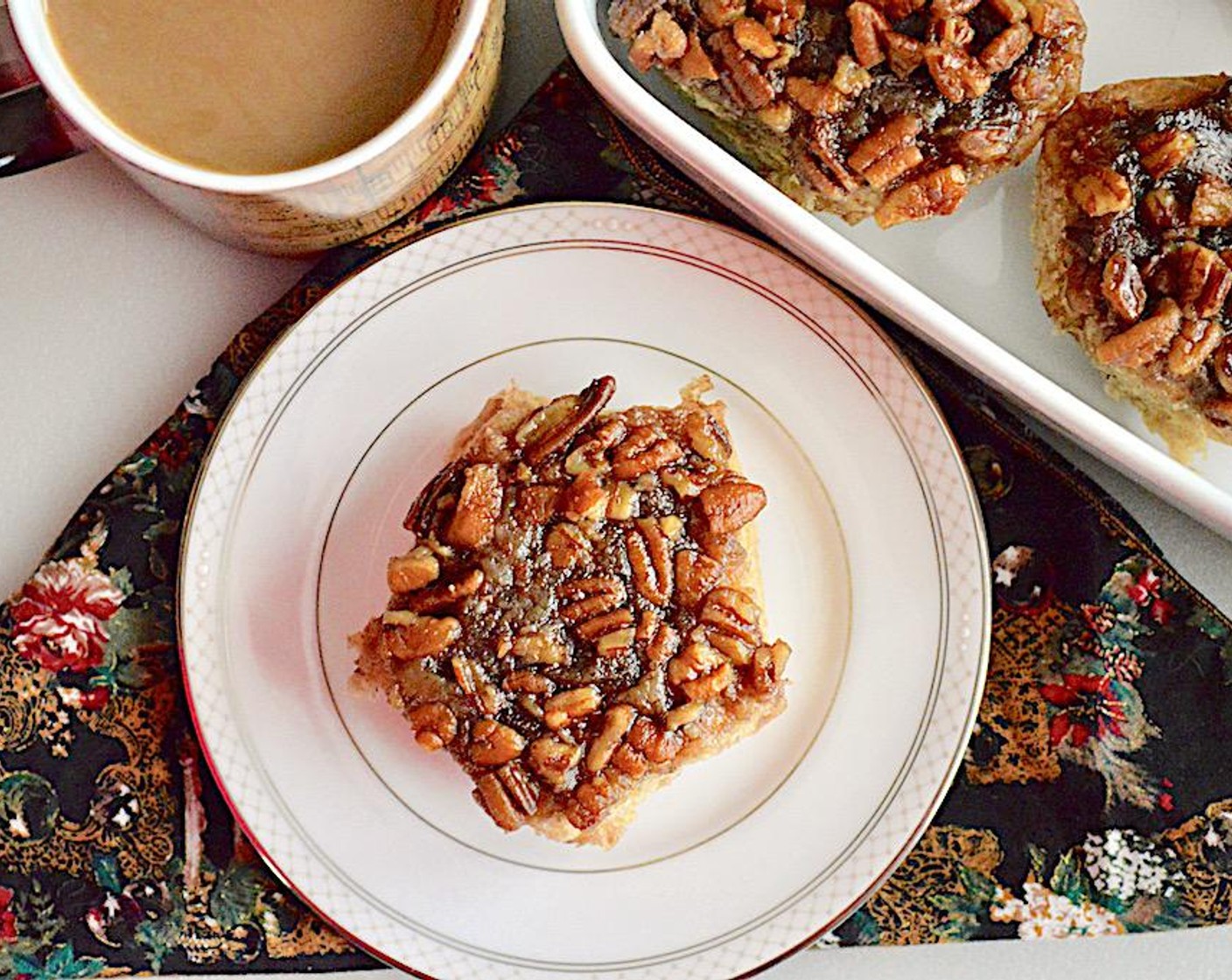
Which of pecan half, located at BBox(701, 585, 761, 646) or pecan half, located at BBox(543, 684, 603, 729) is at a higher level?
pecan half, located at BBox(701, 585, 761, 646)

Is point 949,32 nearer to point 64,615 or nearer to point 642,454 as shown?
point 642,454

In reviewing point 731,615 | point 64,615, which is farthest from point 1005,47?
point 64,615

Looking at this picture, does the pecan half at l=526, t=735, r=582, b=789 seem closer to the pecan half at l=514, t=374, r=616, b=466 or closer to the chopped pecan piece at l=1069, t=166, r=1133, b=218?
the pecan half at l=514, t=374, r=616, b=466

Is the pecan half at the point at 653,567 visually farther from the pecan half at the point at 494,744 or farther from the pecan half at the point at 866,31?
the pecan half at the point at 866,31

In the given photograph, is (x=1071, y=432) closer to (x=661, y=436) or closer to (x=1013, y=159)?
(x=1013, y=159)

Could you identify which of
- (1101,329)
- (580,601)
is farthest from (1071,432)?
(580,601)

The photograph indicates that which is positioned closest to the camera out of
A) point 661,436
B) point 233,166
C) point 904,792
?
point 233,166

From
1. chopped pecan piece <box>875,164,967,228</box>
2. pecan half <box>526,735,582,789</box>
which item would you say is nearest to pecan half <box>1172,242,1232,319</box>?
chopped pecan piece <box>875,164,967,228</box>
